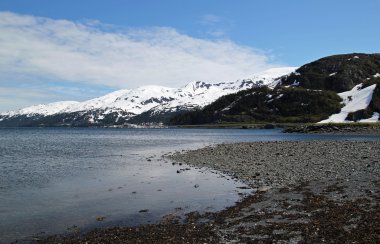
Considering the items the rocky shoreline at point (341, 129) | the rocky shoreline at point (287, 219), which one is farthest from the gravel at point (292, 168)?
the rocky shoreline at point (341, 129)

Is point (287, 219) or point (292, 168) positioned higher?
point (292, 168)

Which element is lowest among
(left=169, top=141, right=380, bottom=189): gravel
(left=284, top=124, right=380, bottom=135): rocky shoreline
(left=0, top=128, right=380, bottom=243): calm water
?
(left=0, top=128, right=380, bottom=243): calm water

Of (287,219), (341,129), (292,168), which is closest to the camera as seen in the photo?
(287,219)

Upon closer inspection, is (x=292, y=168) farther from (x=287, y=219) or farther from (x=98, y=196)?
(x=287, y=219)

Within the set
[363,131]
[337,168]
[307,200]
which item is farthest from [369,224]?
[363,131]

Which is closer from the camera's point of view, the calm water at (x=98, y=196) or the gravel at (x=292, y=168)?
the calm water at (x=98, y=196)

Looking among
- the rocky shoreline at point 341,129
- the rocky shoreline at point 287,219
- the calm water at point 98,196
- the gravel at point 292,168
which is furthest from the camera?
the rocky shoreline at point 341,129

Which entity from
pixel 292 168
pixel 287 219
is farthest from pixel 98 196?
pixel 292 168

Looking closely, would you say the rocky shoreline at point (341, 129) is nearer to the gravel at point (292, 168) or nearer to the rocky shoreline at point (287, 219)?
the gravel at point (292, 168)

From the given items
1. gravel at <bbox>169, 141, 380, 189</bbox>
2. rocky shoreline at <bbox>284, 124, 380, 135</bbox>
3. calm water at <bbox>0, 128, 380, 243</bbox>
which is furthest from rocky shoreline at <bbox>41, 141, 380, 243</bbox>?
rocky shoreline at <bbox>284, 124, 380, 135</bbox>

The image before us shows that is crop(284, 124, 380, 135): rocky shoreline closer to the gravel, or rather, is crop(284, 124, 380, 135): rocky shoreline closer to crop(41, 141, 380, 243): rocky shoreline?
the gravel

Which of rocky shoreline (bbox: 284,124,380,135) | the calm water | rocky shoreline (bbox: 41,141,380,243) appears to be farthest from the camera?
rocky shoreline (bbox: 284,124,380,135)

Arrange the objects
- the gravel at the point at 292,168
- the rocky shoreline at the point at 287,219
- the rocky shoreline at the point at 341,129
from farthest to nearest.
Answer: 1. the rocky shoreline at the point at 341,129
2. the gravel at the point at 292,168
3. the rocky shoreline at the point at 287,219

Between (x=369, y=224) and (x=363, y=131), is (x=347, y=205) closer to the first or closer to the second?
(x=369, y=224)
